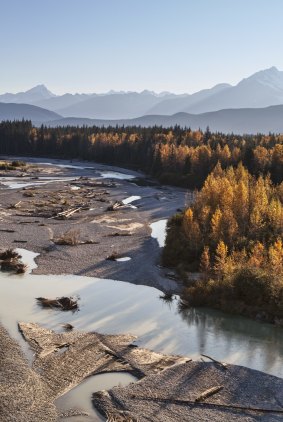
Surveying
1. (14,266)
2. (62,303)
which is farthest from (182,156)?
(62,303)

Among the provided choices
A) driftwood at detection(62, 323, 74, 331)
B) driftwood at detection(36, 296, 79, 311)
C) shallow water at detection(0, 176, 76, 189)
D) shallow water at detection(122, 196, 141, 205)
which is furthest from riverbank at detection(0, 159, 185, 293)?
driftwood at detection(62, 323, 74, 331)

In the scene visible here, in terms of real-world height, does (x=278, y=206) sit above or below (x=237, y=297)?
above

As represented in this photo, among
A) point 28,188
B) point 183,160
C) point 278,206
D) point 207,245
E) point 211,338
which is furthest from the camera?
point 183,160

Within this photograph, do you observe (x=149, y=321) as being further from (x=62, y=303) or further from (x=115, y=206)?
(x=115, y=206)

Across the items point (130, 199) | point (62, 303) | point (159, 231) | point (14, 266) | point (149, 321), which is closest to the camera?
point (149, 321)

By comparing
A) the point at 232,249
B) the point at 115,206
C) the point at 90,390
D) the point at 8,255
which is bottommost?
the point at 90,390

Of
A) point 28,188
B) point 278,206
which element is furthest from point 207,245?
point 28,188

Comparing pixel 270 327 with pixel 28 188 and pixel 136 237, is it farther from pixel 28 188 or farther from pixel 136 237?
pixel 28 188

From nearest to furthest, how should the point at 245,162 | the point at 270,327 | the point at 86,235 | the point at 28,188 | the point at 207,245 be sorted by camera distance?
the point at 270,327
the point at 207,245
the point at 86,235
the point at 28,188
the point at 245,162
